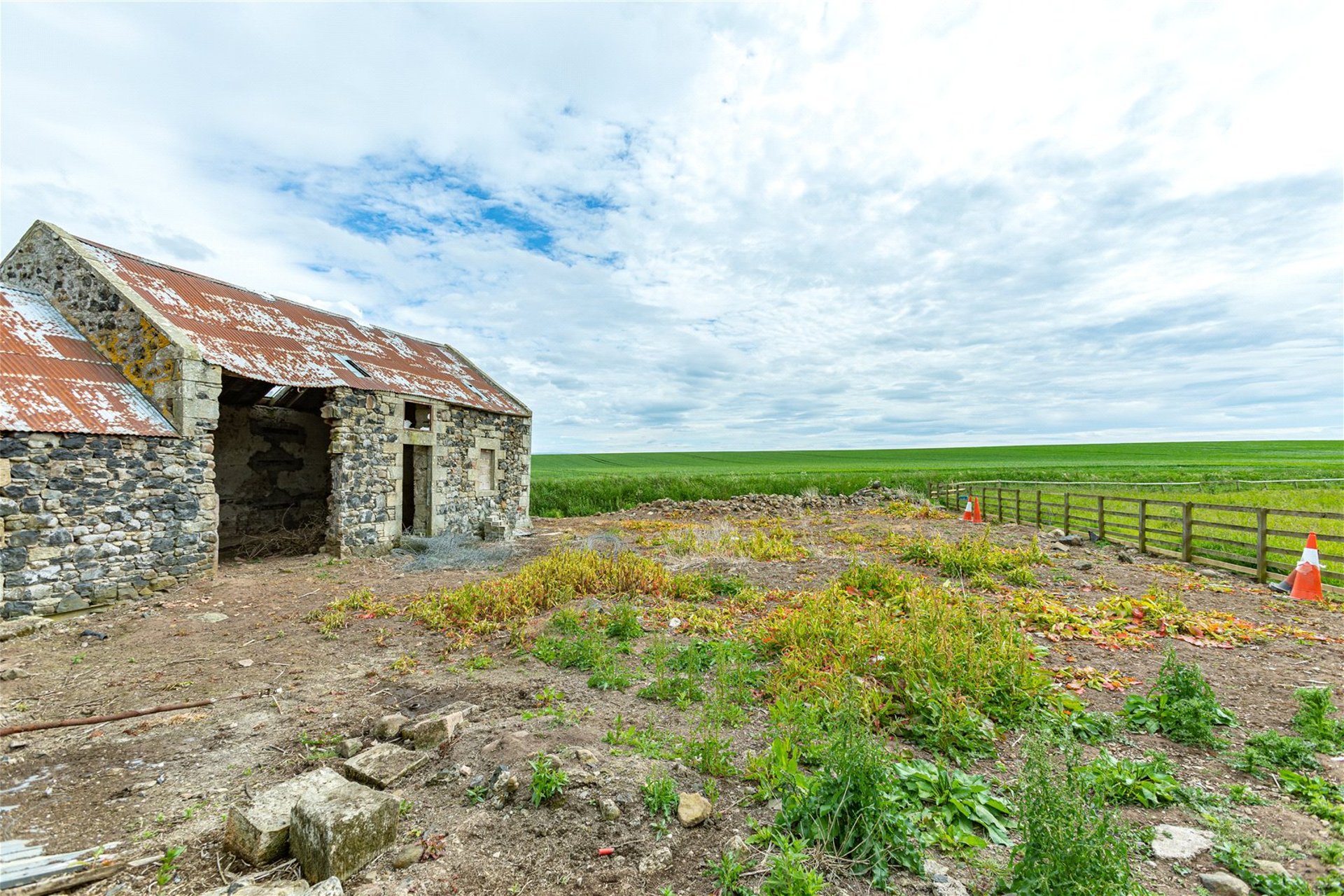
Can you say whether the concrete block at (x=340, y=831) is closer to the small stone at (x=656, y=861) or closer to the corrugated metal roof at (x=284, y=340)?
the small stone at (x=656, y=861)

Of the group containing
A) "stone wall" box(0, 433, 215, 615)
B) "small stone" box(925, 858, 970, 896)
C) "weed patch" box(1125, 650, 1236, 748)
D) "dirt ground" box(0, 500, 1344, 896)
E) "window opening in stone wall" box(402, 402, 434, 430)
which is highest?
"window opening in stone wall" box(402, 402, 434, 430)

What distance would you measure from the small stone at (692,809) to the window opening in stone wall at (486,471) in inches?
572

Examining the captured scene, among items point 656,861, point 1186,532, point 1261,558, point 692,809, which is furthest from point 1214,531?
point 656,861

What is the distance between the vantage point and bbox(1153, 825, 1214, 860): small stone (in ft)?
10.5

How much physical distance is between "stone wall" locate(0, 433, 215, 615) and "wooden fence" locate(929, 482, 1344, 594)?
1590cm

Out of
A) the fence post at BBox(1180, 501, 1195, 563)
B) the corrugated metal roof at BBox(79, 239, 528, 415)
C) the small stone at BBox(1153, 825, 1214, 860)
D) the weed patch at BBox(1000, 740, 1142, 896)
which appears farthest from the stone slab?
the fence post at BBox(1180, 501, 1195, 563)

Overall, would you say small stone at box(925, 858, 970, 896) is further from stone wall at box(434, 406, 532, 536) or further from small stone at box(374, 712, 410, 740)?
stone wall at box(434, 406, 532, 536)

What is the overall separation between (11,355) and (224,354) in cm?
274

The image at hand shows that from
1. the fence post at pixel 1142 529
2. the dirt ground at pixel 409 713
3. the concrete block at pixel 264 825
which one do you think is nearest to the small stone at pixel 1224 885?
the dirt ground at pixel 409 713

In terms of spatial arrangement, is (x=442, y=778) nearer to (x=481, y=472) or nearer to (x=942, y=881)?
(x=942, y=881)

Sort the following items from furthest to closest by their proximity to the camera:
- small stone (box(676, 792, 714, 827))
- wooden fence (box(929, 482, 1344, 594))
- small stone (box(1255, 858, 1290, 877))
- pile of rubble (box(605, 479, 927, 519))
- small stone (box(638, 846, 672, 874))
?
pile of rubble (box(605, 479, 927, 519)) → wooden fence (box(929, 482, 1344, 594)) → small stone (box(676, 792, 714, 827)) → small stone (box(638, 846, 672, 874)) → small stone (box(1255, 858, 1290, 877))

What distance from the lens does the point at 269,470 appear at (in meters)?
15.2

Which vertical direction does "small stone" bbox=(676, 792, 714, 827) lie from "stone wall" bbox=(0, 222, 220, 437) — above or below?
below

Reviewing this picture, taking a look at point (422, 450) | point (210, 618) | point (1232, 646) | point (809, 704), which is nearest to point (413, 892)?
point (809, 704)
